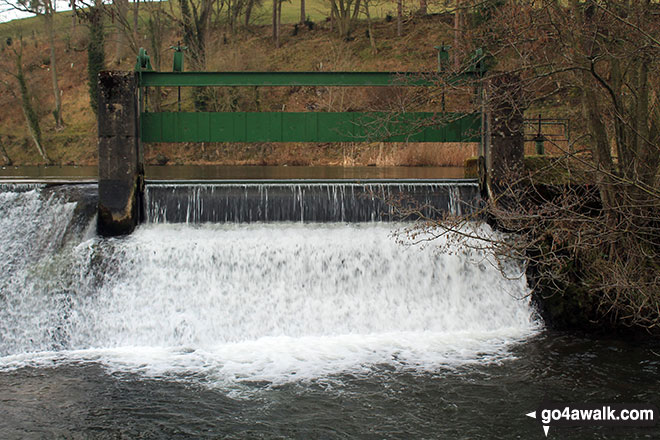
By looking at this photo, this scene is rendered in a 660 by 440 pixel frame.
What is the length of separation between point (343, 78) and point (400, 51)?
32.4 meters

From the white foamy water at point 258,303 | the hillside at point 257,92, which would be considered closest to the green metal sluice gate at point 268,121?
the white foamy water at point 258,303

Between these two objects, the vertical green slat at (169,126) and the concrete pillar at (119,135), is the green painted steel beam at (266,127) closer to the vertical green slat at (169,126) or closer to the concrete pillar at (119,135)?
the vertical green slat at (169,126)

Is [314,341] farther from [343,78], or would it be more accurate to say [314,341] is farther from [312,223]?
[343,78]

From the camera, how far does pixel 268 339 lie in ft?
34.4

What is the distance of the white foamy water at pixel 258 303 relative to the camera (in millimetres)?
9906

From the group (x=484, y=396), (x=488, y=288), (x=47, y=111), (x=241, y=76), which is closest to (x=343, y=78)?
(x=241, y=76)

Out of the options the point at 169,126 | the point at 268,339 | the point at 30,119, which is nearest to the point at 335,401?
the point at 268,339

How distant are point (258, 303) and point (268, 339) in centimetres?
78

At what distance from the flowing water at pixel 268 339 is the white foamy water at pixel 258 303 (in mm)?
27

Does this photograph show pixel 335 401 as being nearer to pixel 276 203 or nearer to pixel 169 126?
pixel 276 203

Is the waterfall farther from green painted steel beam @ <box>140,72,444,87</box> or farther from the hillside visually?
the hillside

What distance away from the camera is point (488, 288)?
11406mm

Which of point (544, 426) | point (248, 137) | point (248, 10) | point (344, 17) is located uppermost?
point (248, 10)

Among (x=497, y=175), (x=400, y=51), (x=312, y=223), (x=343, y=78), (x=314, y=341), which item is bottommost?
(x=314, y=341)
